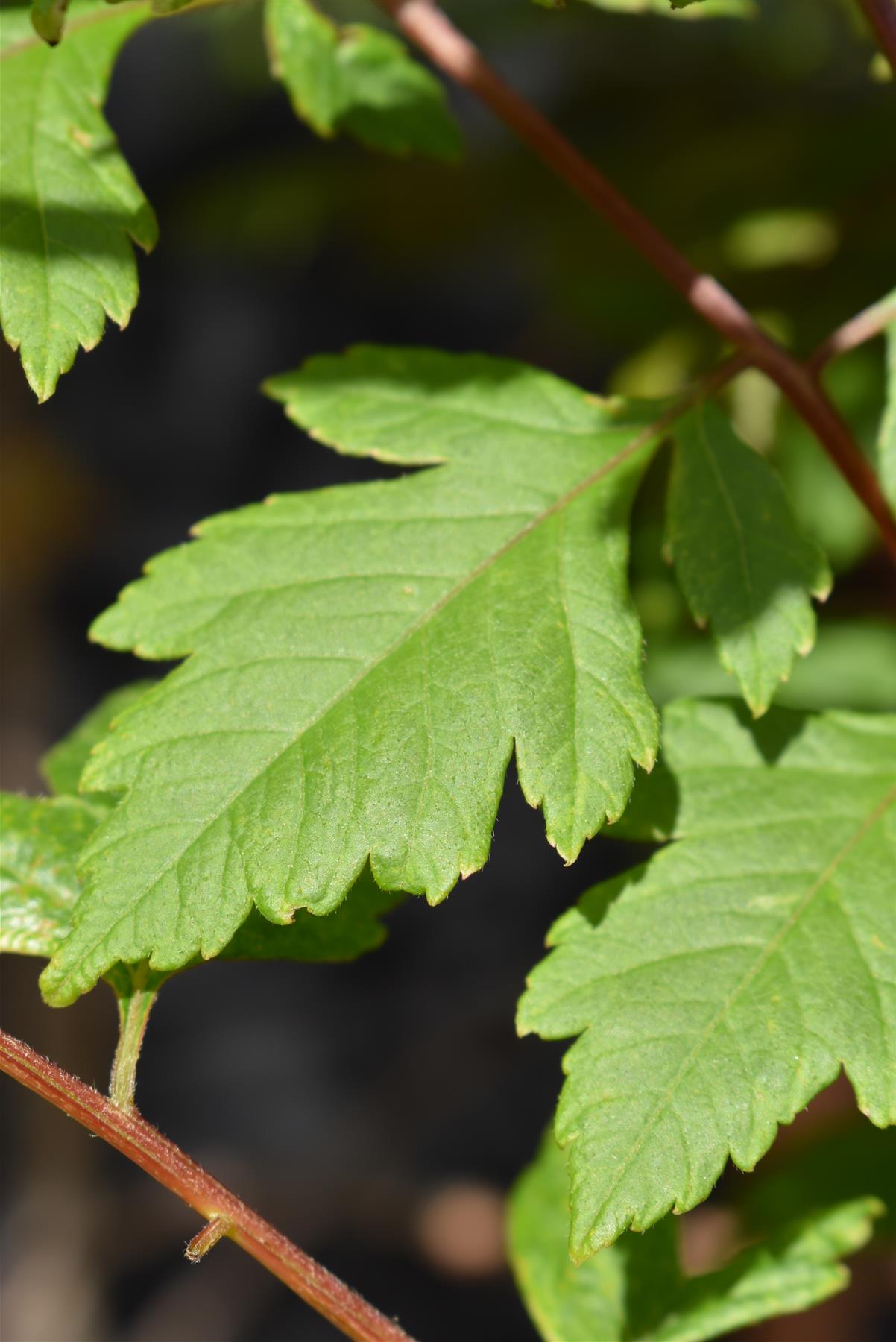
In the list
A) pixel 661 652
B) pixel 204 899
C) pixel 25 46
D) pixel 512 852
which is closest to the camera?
pixel 204 899

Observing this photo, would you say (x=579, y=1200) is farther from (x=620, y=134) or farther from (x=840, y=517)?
(x=620, y=134)

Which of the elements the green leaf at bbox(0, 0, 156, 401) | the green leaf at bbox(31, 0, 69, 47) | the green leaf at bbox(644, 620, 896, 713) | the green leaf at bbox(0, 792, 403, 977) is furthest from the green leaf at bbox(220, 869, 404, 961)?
the green leaf at bbox(644, 620, 896, 713)

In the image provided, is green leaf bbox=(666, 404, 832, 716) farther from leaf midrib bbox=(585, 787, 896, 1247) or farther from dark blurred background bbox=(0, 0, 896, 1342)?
dark blurred background bbox=(0, 0, 896, 1342)

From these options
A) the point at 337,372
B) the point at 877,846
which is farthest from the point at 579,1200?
the point at 337,372

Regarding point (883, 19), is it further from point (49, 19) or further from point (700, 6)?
point (49, 19)

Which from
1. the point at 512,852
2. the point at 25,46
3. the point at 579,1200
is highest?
the point at 25,46

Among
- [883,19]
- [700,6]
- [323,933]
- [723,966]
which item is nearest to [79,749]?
[323,933]
